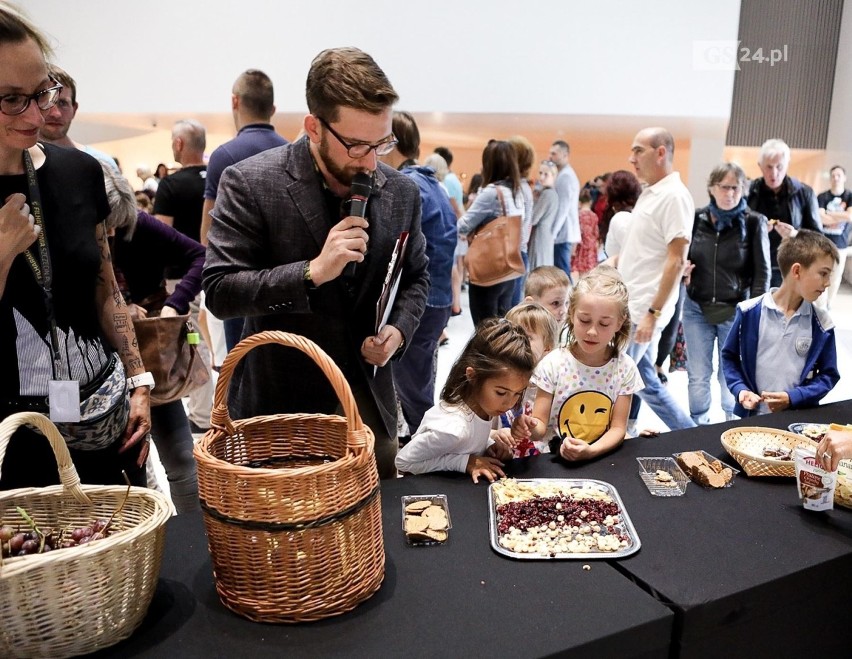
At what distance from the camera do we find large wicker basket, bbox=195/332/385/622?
94 centimetres

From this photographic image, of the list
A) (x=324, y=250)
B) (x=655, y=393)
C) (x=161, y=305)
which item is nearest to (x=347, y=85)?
(x=324, y=250)

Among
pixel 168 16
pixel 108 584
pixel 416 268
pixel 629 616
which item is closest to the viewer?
pixel 108 584

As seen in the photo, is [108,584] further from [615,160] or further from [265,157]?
[615,160]

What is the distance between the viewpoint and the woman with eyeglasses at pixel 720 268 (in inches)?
139

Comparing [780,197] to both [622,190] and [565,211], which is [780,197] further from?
[565,211]

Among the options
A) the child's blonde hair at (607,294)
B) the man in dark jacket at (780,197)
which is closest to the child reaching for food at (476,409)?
the child's blonde hair at (607,294)

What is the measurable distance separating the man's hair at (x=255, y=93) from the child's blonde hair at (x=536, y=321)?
1351 mm

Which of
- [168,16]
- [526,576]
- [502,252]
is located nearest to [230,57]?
[168,16]

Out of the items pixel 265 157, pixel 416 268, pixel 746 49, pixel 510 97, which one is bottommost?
pixel 416 268

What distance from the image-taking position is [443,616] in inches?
41.1

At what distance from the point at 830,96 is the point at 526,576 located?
11.3 meters

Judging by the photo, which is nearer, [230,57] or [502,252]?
[502,252]

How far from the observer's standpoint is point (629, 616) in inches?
41.6

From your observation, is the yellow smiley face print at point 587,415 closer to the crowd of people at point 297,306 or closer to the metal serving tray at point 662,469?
the crowd of people at point 297,306
